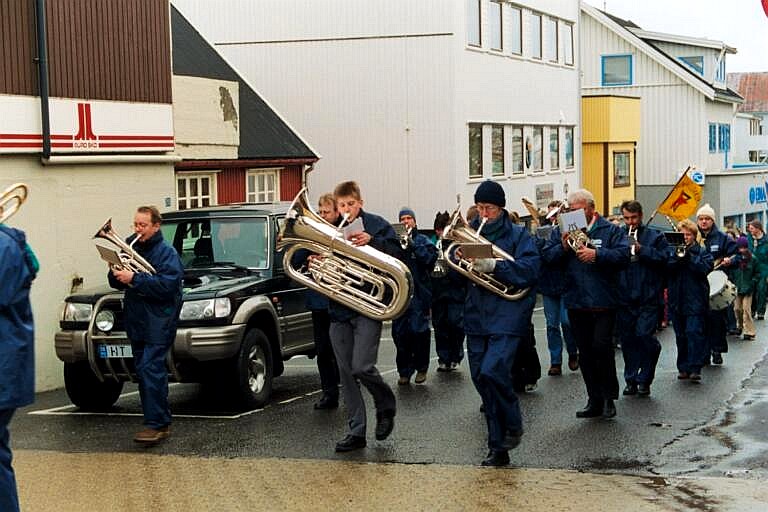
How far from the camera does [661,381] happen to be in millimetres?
13414

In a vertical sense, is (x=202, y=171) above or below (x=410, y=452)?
above

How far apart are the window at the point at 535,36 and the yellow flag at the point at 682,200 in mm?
15690

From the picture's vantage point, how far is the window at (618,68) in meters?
51.1

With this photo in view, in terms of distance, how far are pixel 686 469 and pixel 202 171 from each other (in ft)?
46.4

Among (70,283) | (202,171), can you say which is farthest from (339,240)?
(202,171)

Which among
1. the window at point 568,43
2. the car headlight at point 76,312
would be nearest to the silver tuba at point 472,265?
the car headlight at point 76,312

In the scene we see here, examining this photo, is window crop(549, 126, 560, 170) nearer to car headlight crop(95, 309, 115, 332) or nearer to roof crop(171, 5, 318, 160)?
roof crop(171, 5, 318, 160)

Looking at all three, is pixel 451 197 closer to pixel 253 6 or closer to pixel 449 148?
pixel 449 148

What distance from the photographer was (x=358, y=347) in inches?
368

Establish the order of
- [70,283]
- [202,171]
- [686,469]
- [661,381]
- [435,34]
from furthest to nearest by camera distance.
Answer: [435,34], [202,171], [70,283], [661,381], [686,469]

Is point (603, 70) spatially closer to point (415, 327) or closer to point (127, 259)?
point (415, 327)

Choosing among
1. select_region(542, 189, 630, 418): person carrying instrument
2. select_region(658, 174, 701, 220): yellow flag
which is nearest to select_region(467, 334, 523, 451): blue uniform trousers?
select_region(542, 189, 630, 418): person carrying instrument

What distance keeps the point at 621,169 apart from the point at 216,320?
3768 cm

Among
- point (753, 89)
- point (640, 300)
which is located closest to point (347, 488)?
point (640, 300)
